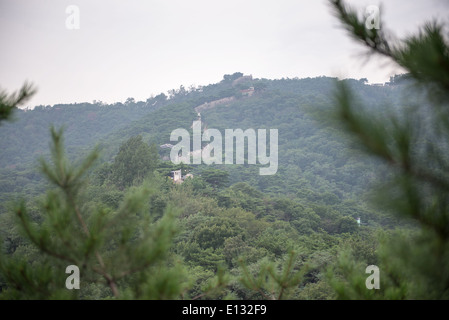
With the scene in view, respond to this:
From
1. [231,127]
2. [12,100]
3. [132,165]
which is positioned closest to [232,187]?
[132,165]

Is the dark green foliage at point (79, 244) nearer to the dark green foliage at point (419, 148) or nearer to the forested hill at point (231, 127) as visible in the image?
the dark green foliage at point (419, 148)

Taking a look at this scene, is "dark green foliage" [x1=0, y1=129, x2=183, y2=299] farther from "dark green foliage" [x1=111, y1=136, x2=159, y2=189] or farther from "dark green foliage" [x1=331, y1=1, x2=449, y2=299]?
"dark green foliage" [x1=111, y1=136, x2=159, y2=189]

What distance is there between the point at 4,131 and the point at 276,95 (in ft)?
140

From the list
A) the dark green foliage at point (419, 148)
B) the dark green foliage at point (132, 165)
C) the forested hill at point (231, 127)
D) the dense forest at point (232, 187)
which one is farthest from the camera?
the forested hill at point (231, 127)

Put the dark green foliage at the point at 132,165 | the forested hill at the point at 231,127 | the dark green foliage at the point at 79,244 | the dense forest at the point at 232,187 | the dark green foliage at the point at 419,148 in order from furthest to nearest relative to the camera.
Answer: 1. the forested hill at the point at 231,127
2. the dark green foliage at the point at 132,165
3. the dense forest at the point at 232,187
4. the dark green foliage at the point at 79,244
5. the dark green foliage at the point at 419,148

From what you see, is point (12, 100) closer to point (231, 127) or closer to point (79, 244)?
point (79, 244)

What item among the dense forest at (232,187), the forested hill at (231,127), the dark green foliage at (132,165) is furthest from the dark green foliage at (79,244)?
the forested hill at (231,127)

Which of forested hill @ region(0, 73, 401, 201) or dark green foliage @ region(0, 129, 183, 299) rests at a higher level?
forested hill @ region(0, 73, 401, 201)

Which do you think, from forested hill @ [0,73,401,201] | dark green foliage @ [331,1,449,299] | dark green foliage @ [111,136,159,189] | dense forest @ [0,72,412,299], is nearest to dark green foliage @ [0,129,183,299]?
dense forest @ [0,72,412,299]

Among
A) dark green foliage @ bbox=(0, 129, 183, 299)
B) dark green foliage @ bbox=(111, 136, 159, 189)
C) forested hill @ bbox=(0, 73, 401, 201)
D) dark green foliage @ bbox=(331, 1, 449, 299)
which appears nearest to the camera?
dark green foliage @ bbox=(331, 1, 449, 299)

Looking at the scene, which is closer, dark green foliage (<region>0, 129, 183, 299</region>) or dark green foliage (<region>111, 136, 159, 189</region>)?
dark green foliage (<region>0, 129, 183, 299</region>)

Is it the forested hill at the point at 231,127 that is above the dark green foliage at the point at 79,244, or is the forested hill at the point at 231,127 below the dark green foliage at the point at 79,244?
above
